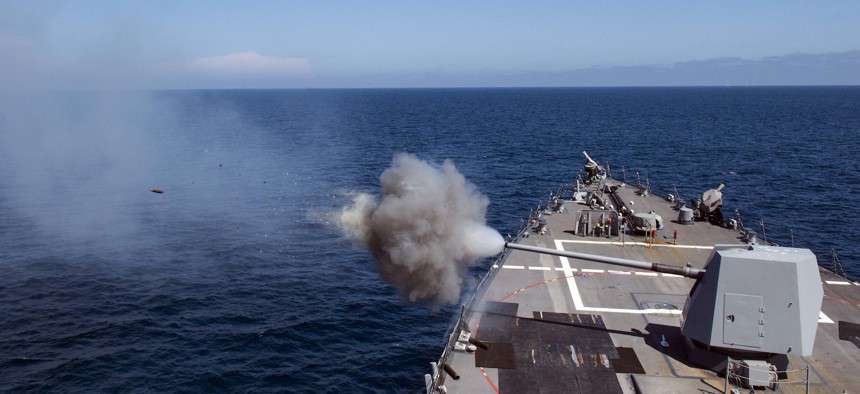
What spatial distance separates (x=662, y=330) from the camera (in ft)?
84.7

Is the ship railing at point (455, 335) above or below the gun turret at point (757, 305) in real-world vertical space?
below

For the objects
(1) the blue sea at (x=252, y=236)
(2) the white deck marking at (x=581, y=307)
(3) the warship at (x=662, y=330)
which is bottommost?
(1) the blue sea at (x=252, y=236)

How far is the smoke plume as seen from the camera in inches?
→ 917

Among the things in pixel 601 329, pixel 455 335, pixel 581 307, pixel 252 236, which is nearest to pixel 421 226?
pixel 455 335

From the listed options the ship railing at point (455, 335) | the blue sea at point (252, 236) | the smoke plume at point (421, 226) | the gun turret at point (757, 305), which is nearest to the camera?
the gun turret at point (757, 305)

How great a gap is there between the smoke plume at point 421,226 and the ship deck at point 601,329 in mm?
3065

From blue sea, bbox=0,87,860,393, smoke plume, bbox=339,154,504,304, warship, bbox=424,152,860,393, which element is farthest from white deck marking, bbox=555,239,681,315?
blue sea, bbox=0,87,860,393

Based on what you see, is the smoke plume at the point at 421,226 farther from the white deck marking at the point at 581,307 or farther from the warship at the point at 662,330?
the white deck marking at the point at 581,307

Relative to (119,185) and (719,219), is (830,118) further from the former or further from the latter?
(119,185)

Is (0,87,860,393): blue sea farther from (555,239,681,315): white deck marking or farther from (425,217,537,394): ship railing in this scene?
(555,239,681,315): white deck marking

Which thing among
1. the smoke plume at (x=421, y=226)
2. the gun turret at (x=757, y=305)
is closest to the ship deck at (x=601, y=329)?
the gun turret at (x=757, y=305)

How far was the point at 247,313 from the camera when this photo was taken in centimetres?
3644

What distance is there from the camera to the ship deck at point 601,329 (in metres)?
21.6

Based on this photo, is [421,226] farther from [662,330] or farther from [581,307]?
[662,330]
